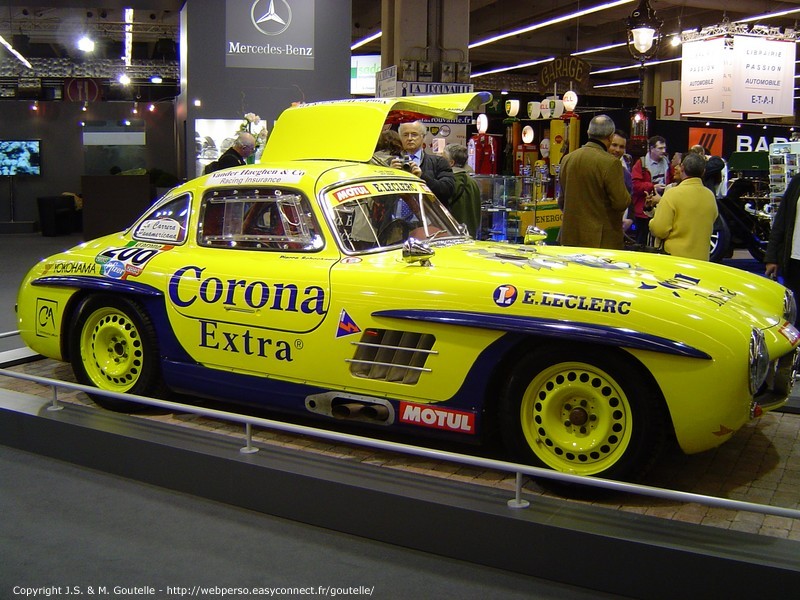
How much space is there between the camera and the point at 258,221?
15.5ft

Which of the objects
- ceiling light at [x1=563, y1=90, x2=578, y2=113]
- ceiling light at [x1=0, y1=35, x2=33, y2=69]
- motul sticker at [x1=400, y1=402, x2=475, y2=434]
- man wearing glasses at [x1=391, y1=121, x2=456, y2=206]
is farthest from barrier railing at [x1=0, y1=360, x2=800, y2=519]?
ceiling light at [x1=0, y1=35, x2=33, y2=69]

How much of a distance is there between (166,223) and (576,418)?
2702mm

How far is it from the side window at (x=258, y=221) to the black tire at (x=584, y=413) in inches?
54.8

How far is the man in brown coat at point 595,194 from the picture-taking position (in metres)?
5.94

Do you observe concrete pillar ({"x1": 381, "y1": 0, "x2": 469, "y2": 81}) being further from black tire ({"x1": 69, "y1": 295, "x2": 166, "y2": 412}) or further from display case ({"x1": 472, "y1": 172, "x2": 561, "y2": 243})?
black tire ({"x1": 69, "y1": 295, "x2": 166, "y2": 412})

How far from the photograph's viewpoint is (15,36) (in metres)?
24.8

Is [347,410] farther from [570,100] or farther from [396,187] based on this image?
[570,100]

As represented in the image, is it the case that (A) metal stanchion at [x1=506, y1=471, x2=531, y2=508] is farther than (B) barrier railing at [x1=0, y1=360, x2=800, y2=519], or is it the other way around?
(A) metal stanchion at [x1=506, y1=471, x2=531, y2=508]

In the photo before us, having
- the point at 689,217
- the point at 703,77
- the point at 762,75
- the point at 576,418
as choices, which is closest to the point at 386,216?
the point at 576,418

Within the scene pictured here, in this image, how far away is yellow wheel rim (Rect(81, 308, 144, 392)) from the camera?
15.9ft

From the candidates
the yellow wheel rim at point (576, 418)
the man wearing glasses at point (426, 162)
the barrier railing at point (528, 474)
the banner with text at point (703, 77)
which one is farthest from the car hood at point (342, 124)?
the banner with text at point (703, 77)

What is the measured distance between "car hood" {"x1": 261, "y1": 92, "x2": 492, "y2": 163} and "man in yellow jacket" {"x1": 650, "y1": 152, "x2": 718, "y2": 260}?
1.72 m

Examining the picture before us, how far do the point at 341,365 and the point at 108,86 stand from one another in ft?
88.4

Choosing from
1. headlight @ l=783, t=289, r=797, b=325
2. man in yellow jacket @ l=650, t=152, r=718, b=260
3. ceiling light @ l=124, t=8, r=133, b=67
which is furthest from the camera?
ceiling light @ l=124, t=8, r=133, b=67
